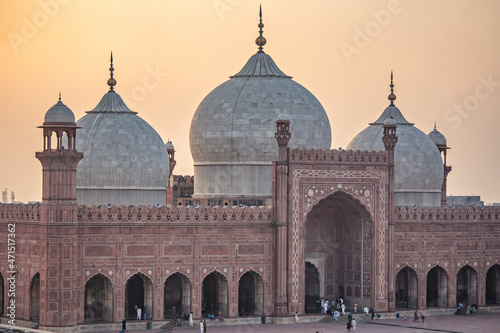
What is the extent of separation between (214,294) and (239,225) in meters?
3.49

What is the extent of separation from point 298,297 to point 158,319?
512 cm

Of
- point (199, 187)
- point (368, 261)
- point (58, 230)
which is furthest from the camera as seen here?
point (199, 187)

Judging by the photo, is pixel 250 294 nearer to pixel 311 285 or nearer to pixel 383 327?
pixel 311 285

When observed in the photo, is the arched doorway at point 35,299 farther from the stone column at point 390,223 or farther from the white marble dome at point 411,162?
the white marble dome at point 411,162

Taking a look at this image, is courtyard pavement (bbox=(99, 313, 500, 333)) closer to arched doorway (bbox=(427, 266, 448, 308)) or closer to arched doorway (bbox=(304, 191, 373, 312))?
arched doorway (bbox=(304, 191, 373, 312))

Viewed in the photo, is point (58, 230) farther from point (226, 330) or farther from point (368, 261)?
point (368, 261)

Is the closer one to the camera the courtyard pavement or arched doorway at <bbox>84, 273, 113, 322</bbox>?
the courtyard pavement

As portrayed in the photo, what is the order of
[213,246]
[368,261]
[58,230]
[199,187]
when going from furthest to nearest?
[199,187] < [368,261] < [213,246] < [58,230]

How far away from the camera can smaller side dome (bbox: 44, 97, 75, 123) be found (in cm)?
3675

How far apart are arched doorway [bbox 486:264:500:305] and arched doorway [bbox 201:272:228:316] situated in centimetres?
1163

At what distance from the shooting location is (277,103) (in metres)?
43.8

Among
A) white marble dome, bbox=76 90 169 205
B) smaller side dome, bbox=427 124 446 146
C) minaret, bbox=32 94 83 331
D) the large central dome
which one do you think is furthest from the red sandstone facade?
smaller side dome, bbox=427 124 446 146

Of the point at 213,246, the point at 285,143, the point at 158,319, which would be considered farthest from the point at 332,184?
the point at 158,319

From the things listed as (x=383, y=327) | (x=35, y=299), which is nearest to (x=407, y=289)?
(x=383, y=327)
